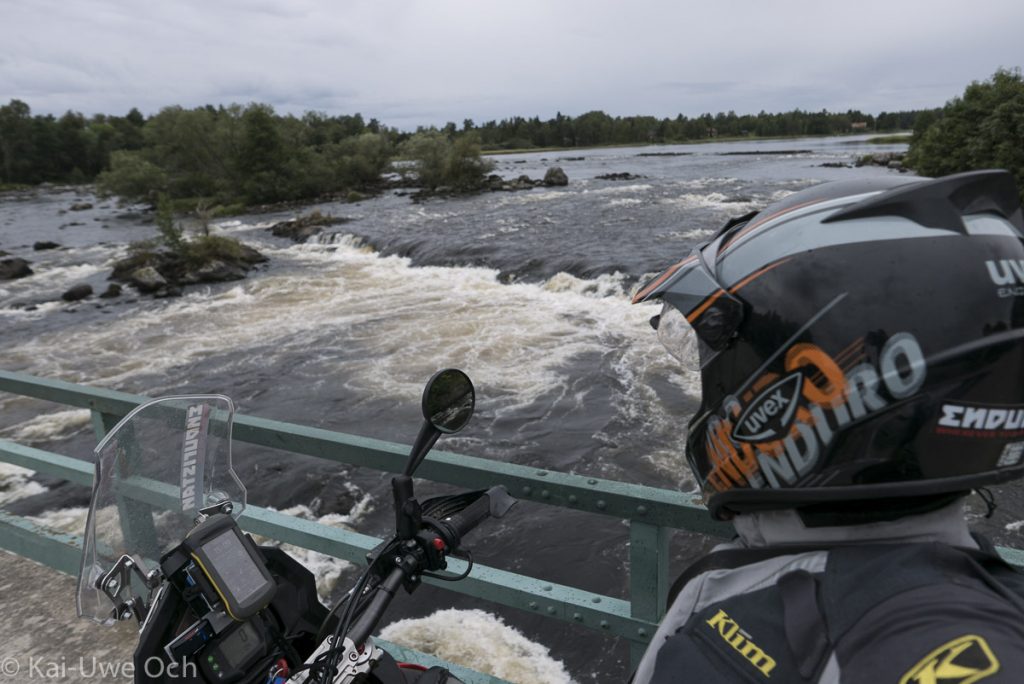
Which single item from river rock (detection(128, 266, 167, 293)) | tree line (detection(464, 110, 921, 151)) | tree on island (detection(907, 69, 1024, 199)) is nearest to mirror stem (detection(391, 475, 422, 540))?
river rock (detection(128, 266, 167, 293))

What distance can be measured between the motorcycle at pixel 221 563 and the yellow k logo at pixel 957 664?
0.89 meters

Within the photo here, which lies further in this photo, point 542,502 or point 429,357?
point 429,357

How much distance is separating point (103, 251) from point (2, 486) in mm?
23722

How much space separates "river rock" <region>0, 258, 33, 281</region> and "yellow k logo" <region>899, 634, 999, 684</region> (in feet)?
94.6

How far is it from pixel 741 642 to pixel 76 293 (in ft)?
75.9

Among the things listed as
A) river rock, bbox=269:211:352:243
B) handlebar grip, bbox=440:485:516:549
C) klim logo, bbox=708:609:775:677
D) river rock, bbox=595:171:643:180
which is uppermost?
klim logo, bbox=708:609:775:677

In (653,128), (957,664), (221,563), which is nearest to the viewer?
(957,664)

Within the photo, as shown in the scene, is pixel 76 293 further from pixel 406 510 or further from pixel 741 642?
pixel 741 642

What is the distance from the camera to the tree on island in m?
35.8

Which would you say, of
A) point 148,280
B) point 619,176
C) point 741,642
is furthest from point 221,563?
point 619,176

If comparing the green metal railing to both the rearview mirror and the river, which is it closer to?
the rearview mirror

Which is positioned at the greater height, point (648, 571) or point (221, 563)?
point (221, 563)

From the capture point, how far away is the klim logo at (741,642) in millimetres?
891

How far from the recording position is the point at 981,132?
38000 mm
